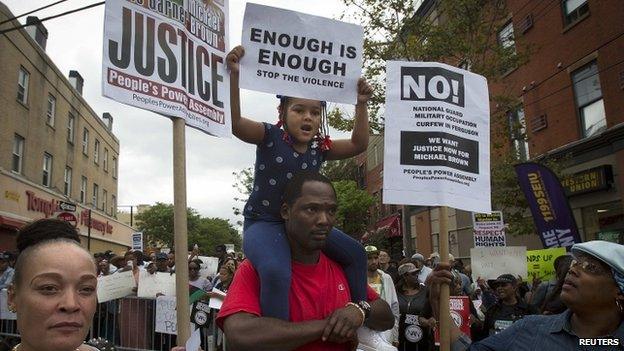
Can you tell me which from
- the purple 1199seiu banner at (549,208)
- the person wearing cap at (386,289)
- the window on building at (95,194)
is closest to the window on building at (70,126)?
the window on building at (95,194)

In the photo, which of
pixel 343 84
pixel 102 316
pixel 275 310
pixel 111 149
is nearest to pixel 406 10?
pixel 102 316

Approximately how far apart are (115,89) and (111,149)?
3864cm

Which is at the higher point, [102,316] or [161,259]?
[161,259]

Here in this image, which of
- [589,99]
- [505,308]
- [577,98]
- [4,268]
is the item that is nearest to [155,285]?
[4,268]

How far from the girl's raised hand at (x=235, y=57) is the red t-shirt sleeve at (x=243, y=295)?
4.25ft

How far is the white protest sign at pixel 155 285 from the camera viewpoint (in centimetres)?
811

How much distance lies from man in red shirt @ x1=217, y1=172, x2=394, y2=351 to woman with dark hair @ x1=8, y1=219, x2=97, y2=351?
0.70 metres

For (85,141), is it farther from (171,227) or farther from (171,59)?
(171,227)

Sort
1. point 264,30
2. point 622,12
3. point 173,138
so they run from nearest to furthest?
1. point 173,138
2. point 264,30
3. point 622,12

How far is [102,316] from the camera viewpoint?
796 cm

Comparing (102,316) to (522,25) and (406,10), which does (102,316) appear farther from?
(522,25)

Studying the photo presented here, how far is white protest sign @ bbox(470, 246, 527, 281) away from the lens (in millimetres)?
9547

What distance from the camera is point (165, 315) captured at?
730 cm

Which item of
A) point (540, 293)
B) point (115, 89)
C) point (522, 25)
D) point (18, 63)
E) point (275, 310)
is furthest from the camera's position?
point (18, 63)
